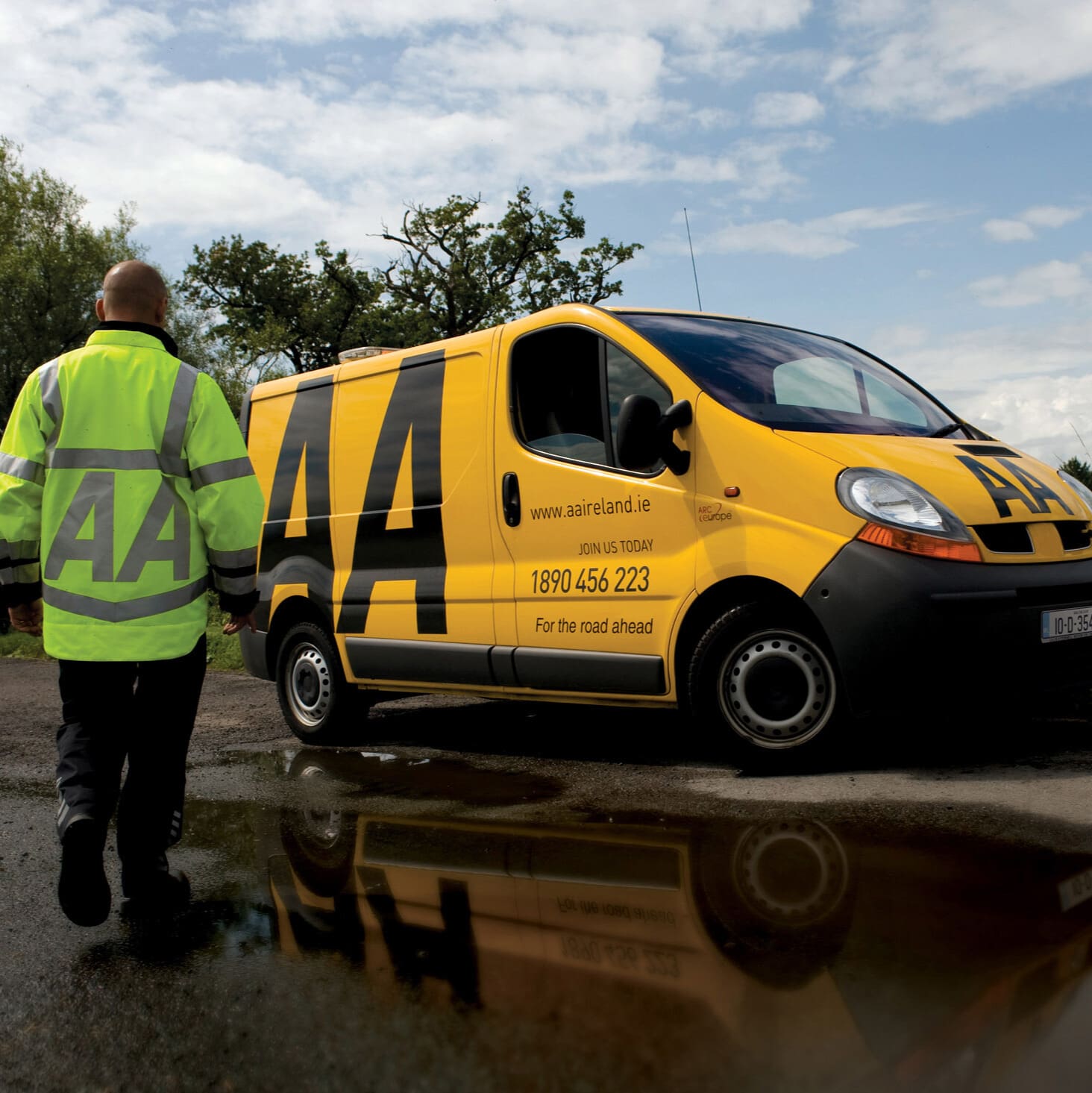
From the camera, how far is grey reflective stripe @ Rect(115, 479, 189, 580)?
359cm

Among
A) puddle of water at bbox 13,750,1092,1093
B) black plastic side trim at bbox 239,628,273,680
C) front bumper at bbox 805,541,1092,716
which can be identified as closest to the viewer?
puddle of water at bbox 13,750,1092,1093

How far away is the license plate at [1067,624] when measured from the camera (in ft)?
15.6

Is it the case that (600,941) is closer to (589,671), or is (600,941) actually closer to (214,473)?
(214,473)

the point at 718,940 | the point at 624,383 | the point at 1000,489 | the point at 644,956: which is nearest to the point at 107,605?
the point at 644,956

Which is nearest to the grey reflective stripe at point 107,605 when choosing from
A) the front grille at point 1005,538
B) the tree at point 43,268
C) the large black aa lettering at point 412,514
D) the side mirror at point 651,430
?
the side mirror at point 651,430

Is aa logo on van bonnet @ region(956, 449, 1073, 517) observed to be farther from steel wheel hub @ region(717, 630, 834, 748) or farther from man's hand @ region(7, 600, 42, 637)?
man's hand @ region(7, 600, 42, 637)

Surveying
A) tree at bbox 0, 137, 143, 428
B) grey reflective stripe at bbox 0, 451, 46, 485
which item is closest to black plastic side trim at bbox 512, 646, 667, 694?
grey reflective stripe at bbox 0, 451, 46, 485

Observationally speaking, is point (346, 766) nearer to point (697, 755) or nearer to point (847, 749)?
point (697, 755)

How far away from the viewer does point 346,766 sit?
6.16 metres

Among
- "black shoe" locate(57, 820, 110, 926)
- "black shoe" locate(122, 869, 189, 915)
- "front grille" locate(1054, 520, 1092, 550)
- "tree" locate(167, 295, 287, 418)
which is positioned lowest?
"black shoe" locate(122, 869, 189, 915)

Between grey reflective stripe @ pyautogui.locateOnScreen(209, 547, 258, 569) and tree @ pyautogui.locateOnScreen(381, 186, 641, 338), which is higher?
tree @ pyautogui.locateOnScreen(381, 186, 641, 338)

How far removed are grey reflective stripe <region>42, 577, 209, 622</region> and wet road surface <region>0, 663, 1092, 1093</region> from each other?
2.90 feet

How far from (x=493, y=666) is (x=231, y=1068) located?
3577 mm

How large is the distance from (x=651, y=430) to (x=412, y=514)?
1733 mm
